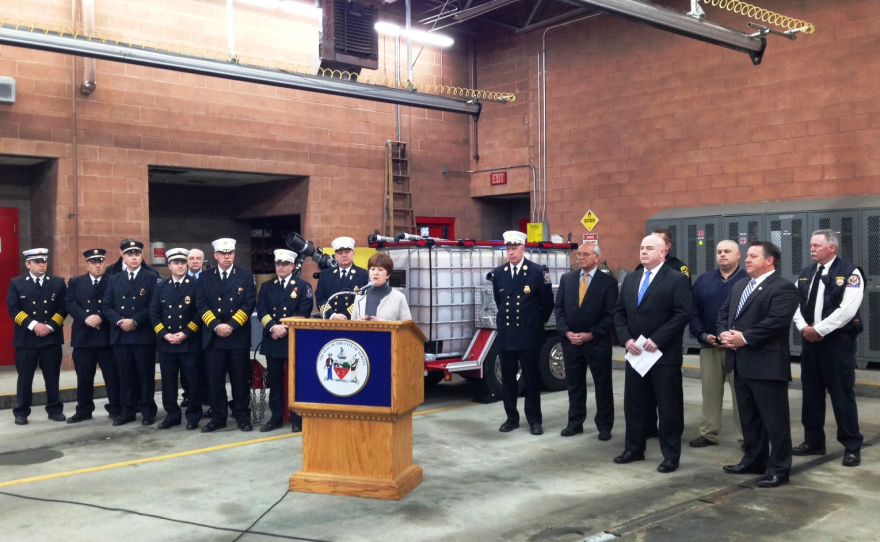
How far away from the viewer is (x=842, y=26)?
11477 mm

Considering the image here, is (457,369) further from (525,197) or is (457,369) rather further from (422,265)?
(525,197)

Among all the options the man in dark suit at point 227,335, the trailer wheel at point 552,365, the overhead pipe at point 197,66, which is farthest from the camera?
the trailer wheel at point 552,365

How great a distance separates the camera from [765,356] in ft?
17.9

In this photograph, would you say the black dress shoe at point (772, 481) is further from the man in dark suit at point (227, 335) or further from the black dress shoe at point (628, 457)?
the man in dark suit at point (227, 335)

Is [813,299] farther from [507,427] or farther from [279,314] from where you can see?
[279,314]

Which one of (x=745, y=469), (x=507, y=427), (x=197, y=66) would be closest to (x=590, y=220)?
(x=197, y=66)

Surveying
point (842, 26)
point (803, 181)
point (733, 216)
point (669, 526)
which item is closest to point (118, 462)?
point (669, 526)

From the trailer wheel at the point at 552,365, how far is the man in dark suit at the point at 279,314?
129 inches

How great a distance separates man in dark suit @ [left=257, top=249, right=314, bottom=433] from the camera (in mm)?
7633

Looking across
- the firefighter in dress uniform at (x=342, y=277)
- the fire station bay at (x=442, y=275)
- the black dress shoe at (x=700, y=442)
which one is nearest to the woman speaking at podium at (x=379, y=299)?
the fire station bay at (x=442, y=275)

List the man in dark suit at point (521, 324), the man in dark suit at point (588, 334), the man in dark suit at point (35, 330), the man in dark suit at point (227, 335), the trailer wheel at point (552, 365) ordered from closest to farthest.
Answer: the man in dark suit at point (588, 334)
the man in dark suit at point (521, 324)
the man in dark suit at point (227, 335)
the man in dark suit at point (35, 330)
the trailer wheel at point (552, 365)

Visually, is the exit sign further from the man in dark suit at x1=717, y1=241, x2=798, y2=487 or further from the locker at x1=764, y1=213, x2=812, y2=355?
Result: the man in dark suit at x1=717, y1=241, x2=798, y2=487

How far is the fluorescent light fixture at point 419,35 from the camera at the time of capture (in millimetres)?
15086

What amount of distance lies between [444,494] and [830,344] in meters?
3.29
